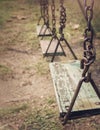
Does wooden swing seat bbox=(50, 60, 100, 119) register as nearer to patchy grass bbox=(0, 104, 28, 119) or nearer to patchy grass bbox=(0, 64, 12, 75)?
patchy grass bbox=(0, 104, 28, 119)

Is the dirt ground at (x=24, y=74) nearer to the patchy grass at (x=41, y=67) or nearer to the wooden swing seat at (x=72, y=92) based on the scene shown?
the patchy grass at (x=41, y=67)

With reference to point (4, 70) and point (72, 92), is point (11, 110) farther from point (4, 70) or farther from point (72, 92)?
point (4, 70)

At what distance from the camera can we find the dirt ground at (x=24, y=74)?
3529 millimetres

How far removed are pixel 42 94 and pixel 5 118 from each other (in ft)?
2.33

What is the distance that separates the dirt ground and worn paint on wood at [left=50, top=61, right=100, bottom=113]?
321 millimetres

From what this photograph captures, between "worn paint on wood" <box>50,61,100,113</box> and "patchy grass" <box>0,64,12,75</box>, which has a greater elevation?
"worn paint on wood" <box>50,61,100,113</box>

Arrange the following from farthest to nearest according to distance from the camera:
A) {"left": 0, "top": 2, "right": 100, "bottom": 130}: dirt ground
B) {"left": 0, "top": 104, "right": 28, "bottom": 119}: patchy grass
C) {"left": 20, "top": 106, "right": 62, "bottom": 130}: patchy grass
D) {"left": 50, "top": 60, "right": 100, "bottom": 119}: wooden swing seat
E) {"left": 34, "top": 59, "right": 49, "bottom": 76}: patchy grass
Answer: {"left": 34, "top": 59, "right": 49, "bottom": 76}: patchy grass → {"left": 0, "top": 2, "right": 100, "bottom": 130}: dirt ground → {"left": 0, "top": 104, "right": 28, "bottom": 119}: patchy grass → {"left": 20, "top": 106, "right": 62, "bottom": 130}: patchy grass → {"left": 50, "top": 60, "right": 100, "bottom": 119}: wooden swing seat

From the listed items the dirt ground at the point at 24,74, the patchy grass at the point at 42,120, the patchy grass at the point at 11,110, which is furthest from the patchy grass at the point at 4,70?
the patchy grass at the point at 42,120

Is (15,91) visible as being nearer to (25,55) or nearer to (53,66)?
(53,66)

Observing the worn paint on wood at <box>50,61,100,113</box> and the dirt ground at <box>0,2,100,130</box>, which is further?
the dirt ground at <box>0,2,100,130</box>

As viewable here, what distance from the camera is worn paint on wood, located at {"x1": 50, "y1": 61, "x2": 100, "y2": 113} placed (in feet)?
9.20

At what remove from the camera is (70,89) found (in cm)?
314

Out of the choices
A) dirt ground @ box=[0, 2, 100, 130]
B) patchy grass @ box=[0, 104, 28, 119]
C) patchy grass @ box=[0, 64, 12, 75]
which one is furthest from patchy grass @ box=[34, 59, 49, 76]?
patchy grass @ box=[0, 104, 28, 119]

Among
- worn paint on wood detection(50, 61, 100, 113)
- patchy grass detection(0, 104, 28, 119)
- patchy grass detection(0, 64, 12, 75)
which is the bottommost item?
patchy grass detection(0, 64, 12, 75)
